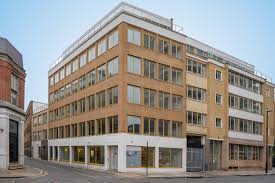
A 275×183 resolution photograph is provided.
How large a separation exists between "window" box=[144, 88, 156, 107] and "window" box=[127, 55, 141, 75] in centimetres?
250

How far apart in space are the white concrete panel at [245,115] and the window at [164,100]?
13.2m

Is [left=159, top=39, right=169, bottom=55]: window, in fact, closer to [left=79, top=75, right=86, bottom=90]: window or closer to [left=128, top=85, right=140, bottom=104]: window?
[left=128, top=85, right=140, bottom=104]: window

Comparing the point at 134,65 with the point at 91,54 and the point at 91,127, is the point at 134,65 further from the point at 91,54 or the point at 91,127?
the point at 91,127

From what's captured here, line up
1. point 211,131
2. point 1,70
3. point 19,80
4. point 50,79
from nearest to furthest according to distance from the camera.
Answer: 1. point 1,70
2. point 19,80
3. point 211,131
4. point 50,79

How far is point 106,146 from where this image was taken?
128ft

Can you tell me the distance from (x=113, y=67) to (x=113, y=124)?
6.58 m

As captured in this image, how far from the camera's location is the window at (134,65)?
123 feet

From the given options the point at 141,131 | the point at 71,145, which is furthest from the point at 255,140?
the point at 71,145

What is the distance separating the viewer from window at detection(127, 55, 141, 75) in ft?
123

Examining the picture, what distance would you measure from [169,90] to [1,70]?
19.3 metres

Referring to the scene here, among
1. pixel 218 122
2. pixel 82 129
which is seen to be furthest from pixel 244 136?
pixel 82 129

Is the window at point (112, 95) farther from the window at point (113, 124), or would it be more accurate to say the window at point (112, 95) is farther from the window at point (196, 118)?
the window at point (196, 118)

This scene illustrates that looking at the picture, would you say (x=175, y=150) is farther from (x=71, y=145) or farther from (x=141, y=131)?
(x=71, y=145)

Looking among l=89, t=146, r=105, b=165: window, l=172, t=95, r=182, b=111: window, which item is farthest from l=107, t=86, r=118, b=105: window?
l=172, t=95, r=182, b=111: window
